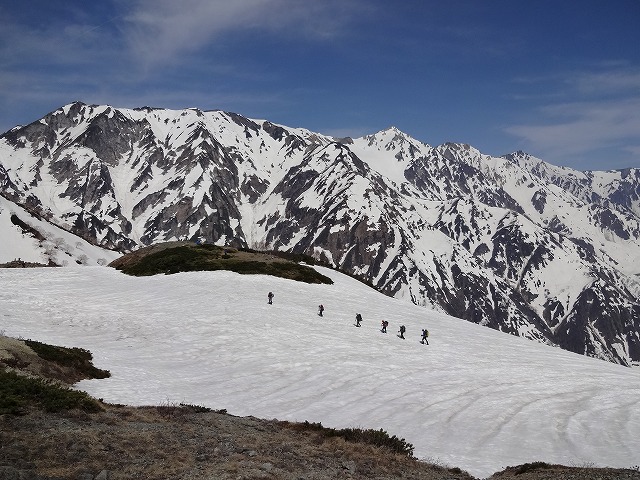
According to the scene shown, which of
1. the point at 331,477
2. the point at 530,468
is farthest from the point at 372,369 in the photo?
the point at 331,477

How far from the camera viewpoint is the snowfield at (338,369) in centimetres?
2120

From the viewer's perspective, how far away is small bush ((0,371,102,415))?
16.3 m

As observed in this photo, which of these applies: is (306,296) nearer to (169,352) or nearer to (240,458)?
(169,352)

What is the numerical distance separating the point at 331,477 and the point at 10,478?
7.91 metres

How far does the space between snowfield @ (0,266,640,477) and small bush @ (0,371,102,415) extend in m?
4.48

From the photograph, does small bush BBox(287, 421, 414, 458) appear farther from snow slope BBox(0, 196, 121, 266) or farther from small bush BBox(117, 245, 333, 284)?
snow slope BBox(0, 196, 121, 266)

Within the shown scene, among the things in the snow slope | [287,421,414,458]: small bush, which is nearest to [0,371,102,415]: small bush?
[287,421,414,458]: small bush

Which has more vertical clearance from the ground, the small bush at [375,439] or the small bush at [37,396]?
the small bush at [37,396]

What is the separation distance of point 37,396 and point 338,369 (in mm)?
17324

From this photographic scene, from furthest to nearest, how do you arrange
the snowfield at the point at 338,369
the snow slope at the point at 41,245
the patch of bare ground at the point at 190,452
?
1. the snow slope at the point at 41,245
2. the snowfield at the point at 338,369
3. the patch of bare ground at the point at 190,452

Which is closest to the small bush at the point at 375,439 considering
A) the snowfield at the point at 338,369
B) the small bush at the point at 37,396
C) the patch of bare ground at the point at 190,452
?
the patch of bare ground at the point at 190,452

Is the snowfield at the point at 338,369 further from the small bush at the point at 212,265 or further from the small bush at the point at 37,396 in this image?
the small bush at the point at 212,265

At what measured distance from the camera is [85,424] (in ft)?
53.0

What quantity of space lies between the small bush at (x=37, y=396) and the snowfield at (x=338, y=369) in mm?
4479
